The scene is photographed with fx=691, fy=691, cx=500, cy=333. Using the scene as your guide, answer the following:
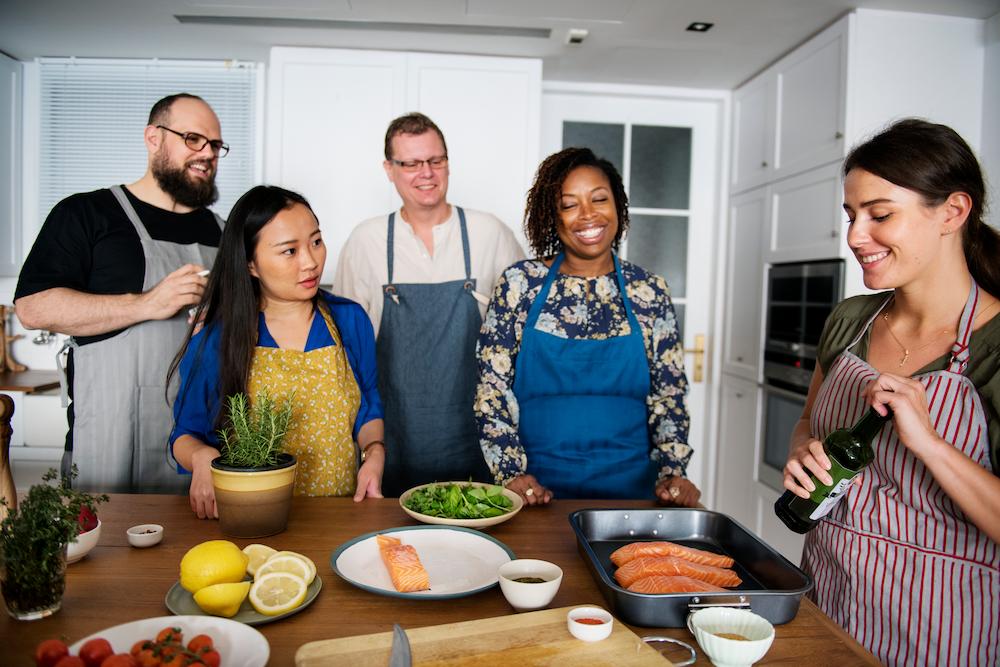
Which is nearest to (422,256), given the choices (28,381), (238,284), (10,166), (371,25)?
(238,284)

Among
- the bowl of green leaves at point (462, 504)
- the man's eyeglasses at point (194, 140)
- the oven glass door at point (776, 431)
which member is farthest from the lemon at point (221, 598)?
the oven glass door at point (776, 431)

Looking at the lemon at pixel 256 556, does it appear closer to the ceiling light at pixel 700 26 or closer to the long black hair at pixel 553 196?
the long black hair at pixel 553 196

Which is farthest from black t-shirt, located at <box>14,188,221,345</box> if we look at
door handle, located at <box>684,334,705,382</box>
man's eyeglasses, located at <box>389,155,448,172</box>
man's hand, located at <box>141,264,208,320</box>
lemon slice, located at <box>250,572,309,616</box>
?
door handle, located at <box>684,334,705,382</box>

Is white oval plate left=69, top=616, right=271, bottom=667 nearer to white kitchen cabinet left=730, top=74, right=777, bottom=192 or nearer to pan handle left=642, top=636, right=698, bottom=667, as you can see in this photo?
pan handle left=642, top=636, right=698, bottom=667

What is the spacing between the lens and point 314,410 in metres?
1.78

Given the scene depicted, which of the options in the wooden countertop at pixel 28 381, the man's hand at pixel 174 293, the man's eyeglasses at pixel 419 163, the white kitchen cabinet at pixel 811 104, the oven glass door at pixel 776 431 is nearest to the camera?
the man's hand at pixel 174 293

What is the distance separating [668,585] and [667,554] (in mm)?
141

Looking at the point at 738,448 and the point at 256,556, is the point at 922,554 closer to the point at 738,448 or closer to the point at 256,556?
the point at 256,556

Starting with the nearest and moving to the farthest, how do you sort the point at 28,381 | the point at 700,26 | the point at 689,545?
the point at 689,545 < the point at 700,26 < the point at 28,381

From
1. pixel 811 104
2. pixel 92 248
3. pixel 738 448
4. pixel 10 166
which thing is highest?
pixel 811 104

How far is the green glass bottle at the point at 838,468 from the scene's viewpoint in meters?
1.21

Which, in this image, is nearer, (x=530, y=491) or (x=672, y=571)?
(x=672, y=571)

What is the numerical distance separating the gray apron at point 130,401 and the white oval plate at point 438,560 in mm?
1111

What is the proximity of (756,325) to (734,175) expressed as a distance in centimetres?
91
